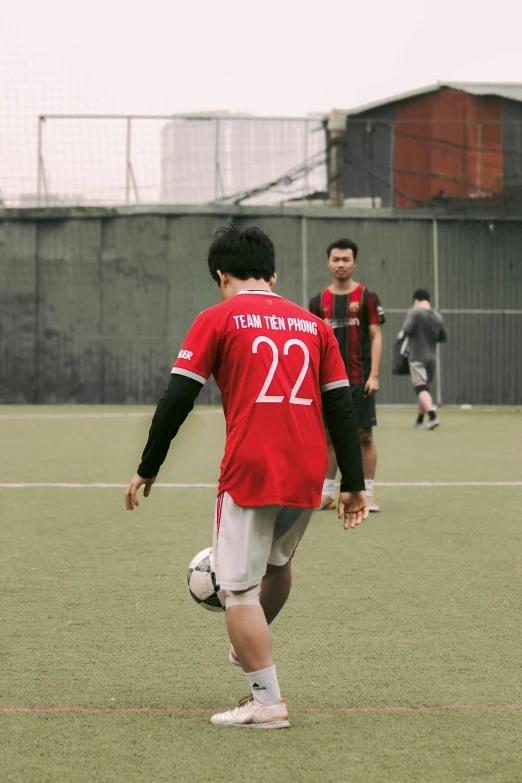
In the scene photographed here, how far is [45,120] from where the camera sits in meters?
26.4

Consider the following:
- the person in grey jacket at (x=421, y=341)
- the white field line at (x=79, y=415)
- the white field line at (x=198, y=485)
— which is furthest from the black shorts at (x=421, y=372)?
the white field line at (x=198, y=485)

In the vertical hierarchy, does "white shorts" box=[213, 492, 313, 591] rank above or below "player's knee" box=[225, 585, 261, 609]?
above

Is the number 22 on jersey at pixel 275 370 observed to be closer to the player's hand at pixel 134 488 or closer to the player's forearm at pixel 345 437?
the player's forearm at pixel 345 437

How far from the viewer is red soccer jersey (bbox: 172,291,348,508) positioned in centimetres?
403

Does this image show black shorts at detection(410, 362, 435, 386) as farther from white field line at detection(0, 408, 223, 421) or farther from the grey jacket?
white field line at detection(0, 408, 223, 421)

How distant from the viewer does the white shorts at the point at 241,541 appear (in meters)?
4.04

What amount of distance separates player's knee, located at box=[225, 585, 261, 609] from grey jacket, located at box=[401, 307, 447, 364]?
15116 millimetres

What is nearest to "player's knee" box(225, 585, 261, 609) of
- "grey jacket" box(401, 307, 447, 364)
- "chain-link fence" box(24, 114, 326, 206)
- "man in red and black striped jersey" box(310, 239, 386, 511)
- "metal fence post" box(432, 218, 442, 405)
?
"man in red and black striped jersey" box(310, 239, 386, 511)

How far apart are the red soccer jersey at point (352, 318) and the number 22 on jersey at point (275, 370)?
5163 millimetres

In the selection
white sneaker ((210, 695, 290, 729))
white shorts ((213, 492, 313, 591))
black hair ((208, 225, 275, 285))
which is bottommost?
white sneaker ((210, 695, 290, 729))

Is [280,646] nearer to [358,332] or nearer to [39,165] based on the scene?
[358,332]

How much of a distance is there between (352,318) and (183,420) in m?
5.26

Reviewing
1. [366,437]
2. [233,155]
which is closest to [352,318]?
[366,437]

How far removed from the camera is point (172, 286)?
1032 inches
